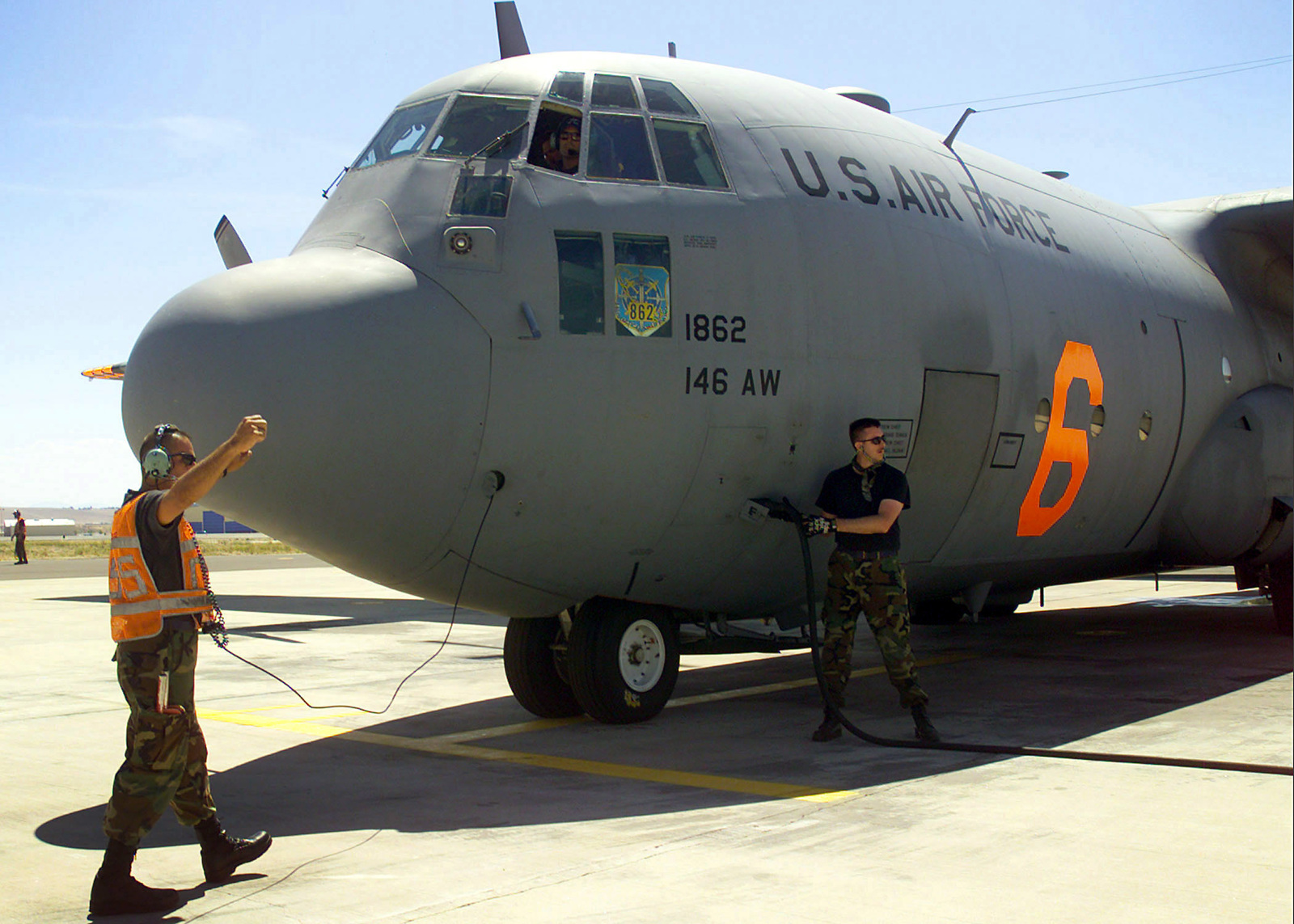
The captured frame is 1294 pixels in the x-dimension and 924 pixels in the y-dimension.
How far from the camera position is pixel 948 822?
5.68 m

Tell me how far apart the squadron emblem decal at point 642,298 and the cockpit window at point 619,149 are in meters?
0.65

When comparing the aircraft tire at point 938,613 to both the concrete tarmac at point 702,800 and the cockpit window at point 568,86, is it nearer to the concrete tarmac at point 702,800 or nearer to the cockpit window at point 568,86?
the concrete tarmac at point 702,800

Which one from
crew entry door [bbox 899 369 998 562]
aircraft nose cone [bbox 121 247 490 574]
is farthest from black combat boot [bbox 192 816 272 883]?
crew entry door [bbox 899 369 998 562]

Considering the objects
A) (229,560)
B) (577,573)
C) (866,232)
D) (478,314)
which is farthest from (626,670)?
(229,560)

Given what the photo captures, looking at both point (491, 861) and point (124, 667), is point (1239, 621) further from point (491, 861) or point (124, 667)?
point (124, 667)

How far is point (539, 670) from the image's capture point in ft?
28.9

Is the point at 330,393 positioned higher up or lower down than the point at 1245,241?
lower down

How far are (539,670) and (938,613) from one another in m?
7.86

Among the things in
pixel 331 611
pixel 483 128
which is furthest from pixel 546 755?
pixel 331 611

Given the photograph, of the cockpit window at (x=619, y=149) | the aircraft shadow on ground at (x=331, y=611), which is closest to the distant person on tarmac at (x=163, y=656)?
the cockpit window at (x=619, y=149)

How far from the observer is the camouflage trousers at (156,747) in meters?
4.91

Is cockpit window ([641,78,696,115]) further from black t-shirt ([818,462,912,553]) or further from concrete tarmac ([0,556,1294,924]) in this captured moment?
concrete tarmac ([0,556,1294,924])

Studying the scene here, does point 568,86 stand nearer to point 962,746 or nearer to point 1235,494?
point 962,746

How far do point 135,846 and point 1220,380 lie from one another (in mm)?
10751
